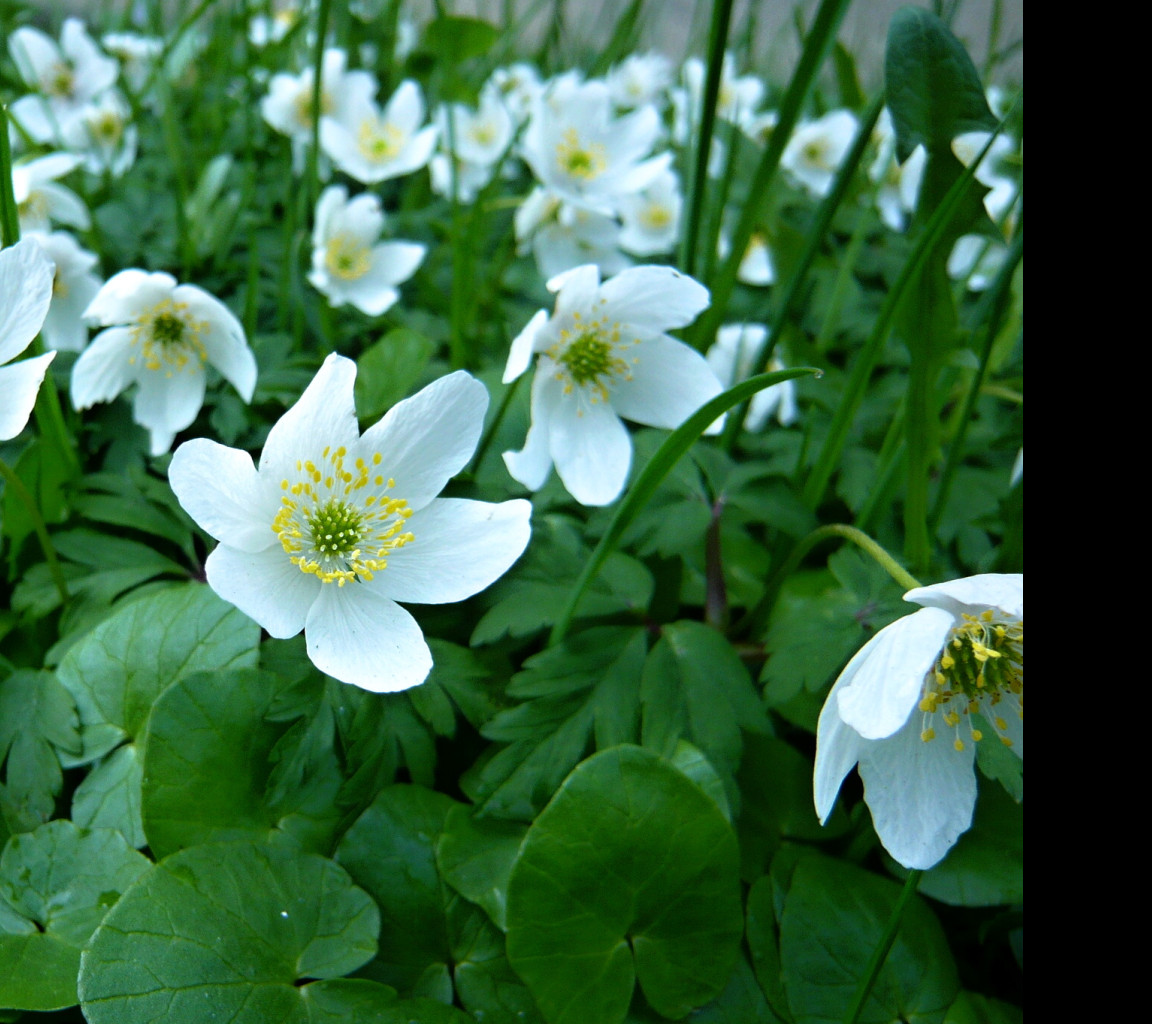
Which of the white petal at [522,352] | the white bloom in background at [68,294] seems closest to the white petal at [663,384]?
the white petal at [522,352]

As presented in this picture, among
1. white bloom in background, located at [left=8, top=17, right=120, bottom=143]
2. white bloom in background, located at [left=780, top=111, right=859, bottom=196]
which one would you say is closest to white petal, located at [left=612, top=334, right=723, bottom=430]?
white bloom in background, located at [left=780, top=111, right=859, bottom=196]

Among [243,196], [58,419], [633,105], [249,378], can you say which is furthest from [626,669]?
[633,105]

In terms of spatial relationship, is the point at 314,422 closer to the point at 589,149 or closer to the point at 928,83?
the point at 928,83

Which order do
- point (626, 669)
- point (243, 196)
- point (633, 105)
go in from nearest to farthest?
point (626, 669), point (243, 196), point (633, 105)

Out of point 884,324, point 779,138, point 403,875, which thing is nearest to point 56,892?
point 403,875

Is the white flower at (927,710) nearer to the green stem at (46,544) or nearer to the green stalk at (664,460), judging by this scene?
the green stalk at (664,460)

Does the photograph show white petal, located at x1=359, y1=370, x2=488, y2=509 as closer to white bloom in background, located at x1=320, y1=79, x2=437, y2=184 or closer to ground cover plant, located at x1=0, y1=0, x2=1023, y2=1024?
ground cover plant, located at x1=0, y1=0, x2=1023, y2=1024

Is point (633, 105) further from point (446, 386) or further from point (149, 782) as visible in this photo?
point (149, 782)
